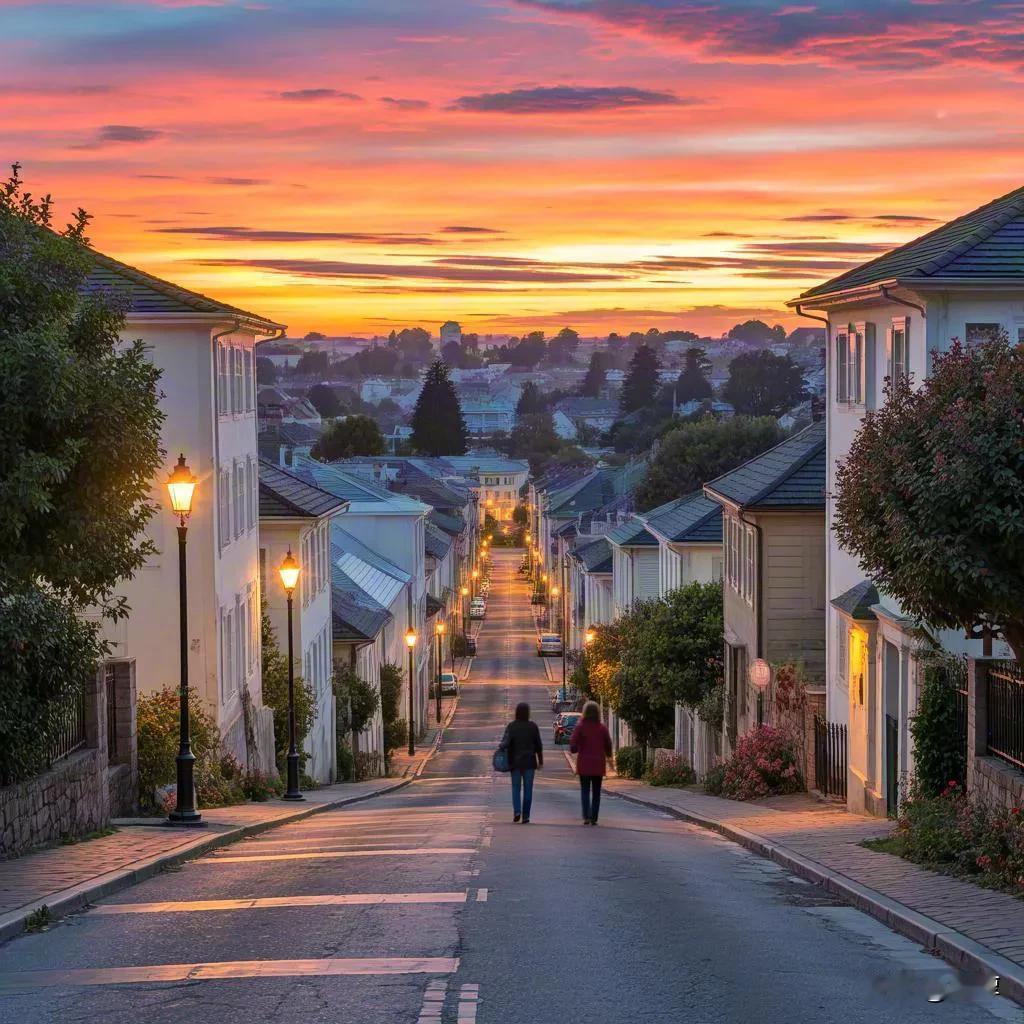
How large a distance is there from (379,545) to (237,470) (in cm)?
3652

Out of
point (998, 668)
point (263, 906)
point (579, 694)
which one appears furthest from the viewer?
point (579, 694)

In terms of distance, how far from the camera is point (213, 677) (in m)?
32.6

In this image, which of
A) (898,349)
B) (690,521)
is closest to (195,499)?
(898,349)

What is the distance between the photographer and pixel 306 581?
42062 mm

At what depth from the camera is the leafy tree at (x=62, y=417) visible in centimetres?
1355

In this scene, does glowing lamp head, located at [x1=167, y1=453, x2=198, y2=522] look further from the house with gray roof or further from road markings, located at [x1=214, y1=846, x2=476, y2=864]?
the house with gray roof

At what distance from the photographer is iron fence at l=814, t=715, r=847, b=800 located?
27.2 m

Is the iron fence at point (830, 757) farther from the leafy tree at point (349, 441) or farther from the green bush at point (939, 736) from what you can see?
the leafy tree at point (349, 441)

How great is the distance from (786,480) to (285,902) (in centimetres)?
2325

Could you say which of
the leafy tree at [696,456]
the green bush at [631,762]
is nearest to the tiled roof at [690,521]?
the green bush at [631,762]

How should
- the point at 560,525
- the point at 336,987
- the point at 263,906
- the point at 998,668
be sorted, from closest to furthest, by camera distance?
the point at 336,987, the point at 263,906, the point at 998,668, the point at 560,525

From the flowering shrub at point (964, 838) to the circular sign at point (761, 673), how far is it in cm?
1570

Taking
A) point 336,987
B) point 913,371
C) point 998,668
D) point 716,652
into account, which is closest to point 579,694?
point 716,652

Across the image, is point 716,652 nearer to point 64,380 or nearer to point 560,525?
point 64,380
